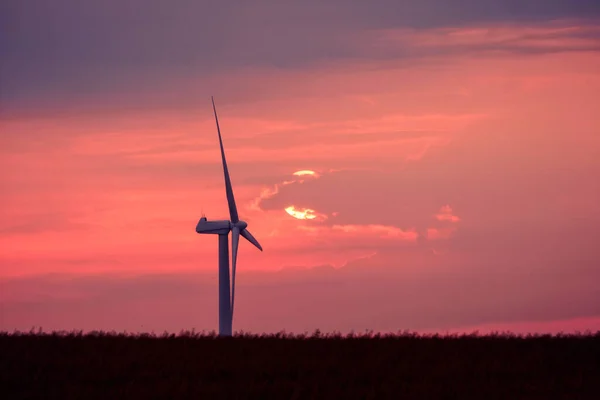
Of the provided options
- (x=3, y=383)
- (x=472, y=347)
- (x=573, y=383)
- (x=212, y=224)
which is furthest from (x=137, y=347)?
(x=212, y=224)

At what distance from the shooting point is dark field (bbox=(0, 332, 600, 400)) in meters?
27.7

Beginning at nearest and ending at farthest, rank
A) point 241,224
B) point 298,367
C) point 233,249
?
point 298,367 < point 233,249 < point 241,224

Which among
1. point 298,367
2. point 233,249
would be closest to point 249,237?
point 233,249

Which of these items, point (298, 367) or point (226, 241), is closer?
point (298, 367)

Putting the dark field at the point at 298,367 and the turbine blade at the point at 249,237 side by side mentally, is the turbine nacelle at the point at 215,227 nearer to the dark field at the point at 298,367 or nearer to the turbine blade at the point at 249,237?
the turbine blade at the point at 249,237

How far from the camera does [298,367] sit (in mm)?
30984

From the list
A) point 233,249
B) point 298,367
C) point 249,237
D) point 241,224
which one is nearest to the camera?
point 298,367

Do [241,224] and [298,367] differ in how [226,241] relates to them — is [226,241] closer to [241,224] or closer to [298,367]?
[241,224]

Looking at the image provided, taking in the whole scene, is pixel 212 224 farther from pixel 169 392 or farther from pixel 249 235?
pixel 169 392

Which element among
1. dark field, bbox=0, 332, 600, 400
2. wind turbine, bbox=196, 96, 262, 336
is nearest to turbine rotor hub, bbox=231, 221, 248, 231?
wind turbine, bbox=196, 96, 262, 336

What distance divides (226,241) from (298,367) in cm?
2527

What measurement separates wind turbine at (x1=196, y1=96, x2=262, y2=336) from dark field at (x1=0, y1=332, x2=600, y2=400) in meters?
16.3

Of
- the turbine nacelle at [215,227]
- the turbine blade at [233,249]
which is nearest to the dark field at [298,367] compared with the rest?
the turbine blade at [233,249]

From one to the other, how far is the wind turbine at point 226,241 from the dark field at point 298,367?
16.3 meters
